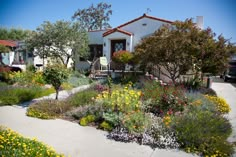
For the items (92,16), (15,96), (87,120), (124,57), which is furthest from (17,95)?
(92,16)

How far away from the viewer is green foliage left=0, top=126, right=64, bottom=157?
339 centimetres

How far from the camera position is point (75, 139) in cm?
444

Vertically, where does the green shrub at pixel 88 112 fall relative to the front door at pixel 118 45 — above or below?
below

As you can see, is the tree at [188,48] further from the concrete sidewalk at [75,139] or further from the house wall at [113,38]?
the concrete sidewalk at [75,139]

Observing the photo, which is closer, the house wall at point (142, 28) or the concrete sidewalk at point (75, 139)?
the concrete sidewalk at point (75, 139)

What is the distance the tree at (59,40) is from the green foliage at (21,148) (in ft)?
37.3

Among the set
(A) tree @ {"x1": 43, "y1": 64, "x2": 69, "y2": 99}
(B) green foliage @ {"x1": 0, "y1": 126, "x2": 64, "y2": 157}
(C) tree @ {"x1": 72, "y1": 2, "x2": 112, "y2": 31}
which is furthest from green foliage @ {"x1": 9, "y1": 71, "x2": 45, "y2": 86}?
(C) tree @ {"x1": 72, "y1": 2, "x2": 112, "y2": 31}

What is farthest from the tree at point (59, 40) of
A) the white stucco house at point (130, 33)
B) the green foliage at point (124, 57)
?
Answer: the green foliage at point (124, 57)

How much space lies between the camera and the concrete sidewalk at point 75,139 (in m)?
3.88

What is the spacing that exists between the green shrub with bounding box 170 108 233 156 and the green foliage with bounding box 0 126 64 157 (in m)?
2.85

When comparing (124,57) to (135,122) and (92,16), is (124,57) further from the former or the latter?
(92,16)

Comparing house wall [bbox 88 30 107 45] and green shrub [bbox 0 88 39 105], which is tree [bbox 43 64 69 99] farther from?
house wall [bbox 88 30 107 45]

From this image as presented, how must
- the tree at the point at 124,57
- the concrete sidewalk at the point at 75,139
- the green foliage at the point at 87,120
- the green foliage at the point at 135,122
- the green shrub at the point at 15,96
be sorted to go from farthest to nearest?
1. the tree at the point at 124,57
2. the green shrub at the point at 15,96
3. the green foliage at the point at 87,120
4. the green foliage at the point at 135,122
5. the concrete sidewalk at the point at 75,139

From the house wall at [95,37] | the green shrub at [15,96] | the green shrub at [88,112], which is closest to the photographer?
the green shrub at [88,112]
